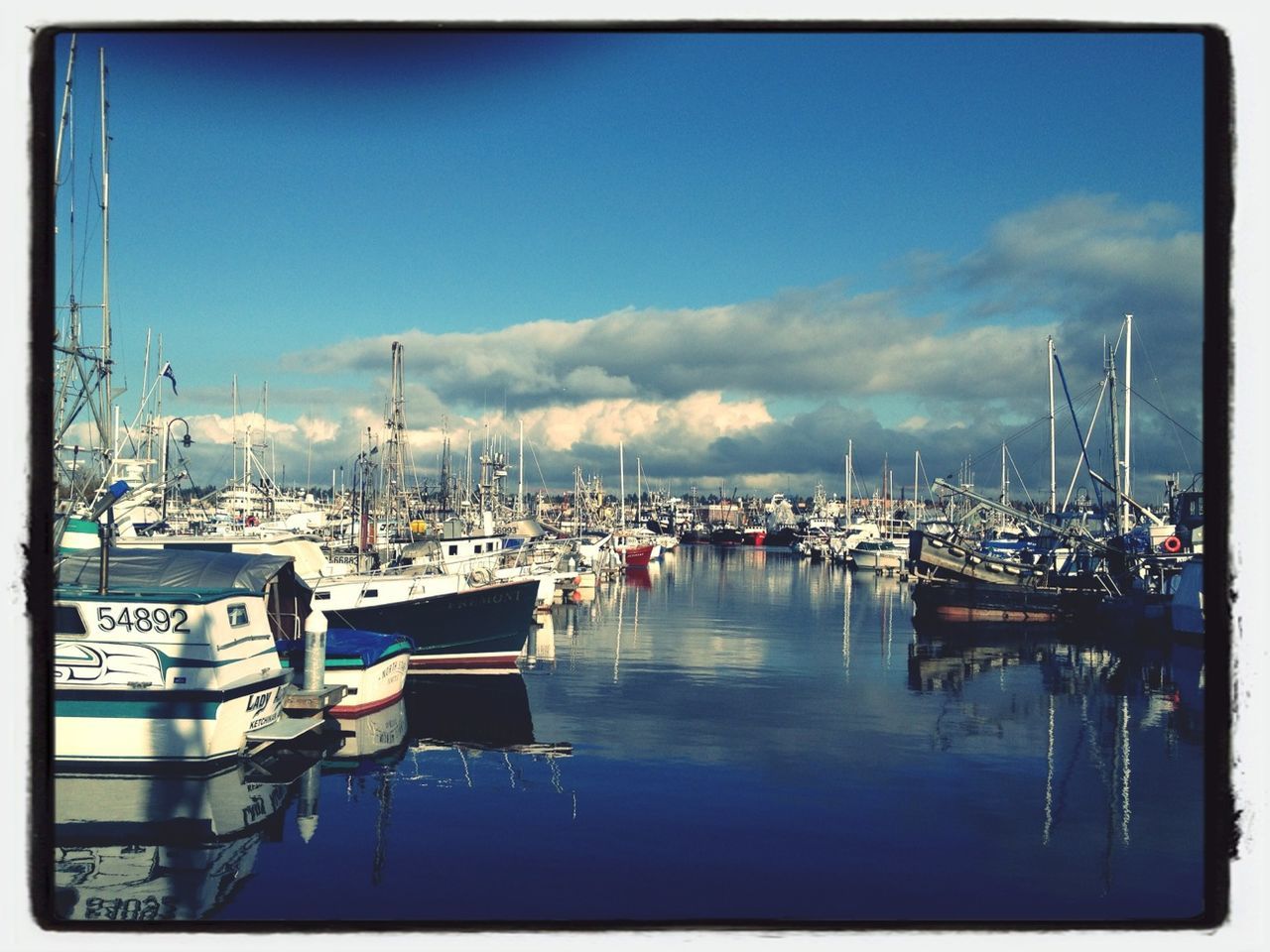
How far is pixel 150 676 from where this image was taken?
17.2 meters

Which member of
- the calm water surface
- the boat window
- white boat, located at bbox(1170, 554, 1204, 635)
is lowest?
the calm water surface

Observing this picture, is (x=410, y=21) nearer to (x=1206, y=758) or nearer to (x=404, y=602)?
(x=1206, y=758)

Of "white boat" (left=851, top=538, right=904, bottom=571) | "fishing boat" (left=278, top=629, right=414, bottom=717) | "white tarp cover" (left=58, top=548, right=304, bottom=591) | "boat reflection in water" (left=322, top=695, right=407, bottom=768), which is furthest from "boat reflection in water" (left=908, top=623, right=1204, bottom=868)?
"white boat" (left=851, top=538, right=904, bottom=571)

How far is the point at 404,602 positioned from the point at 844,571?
80267 mm

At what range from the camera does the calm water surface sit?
42.9 ft

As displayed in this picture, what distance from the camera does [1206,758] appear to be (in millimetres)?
6023

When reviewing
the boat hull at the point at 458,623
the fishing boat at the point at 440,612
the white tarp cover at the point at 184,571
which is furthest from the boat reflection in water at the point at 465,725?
the white tarp cover at the point at 184,571

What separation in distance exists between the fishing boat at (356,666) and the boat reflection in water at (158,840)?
598 cm

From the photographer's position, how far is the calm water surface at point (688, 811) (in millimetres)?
13070

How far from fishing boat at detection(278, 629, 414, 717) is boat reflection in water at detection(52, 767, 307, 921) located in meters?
5.98

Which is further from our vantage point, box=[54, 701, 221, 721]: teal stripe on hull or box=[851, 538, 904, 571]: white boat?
box=[851, 538, 904, 571]: white boat

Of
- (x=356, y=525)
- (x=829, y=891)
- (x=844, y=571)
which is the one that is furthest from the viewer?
(x=844, y=571)

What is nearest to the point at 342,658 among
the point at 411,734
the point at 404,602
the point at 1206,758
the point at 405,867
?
the point at 411,734

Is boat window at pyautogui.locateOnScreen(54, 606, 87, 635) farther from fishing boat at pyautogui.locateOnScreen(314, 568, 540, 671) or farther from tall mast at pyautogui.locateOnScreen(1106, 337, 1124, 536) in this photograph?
tall mast at pyautogui.locateOnScreen(1106, 337, 1124, 536)
